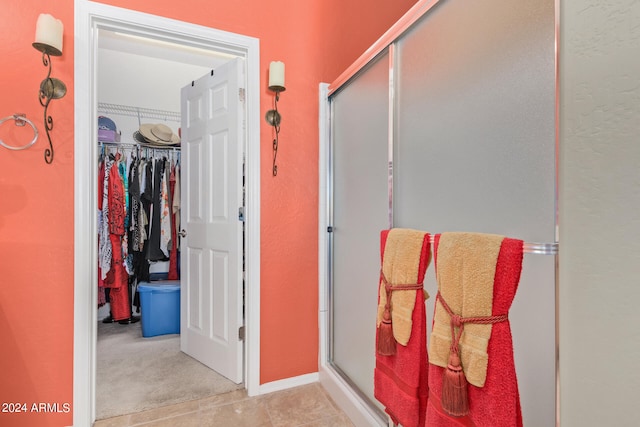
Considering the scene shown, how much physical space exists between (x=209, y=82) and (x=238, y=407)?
213cm

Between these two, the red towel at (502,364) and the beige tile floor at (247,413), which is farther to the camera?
the beige tile floor at (247,413)

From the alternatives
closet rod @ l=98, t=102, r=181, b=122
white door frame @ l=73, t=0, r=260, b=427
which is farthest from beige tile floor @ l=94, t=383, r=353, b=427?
closet rod @ l=98, t=102, r=181, b=122

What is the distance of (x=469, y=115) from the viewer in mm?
966

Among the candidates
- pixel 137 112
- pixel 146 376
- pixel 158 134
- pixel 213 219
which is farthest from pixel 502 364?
pixel 137 112

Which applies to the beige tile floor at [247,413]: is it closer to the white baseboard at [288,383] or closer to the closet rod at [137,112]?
the white baseboard at [288,383]

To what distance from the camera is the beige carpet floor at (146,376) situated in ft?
6.04

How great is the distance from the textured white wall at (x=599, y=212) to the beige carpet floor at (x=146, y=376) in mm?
1928

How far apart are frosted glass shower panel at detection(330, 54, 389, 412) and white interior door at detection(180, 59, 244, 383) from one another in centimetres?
62

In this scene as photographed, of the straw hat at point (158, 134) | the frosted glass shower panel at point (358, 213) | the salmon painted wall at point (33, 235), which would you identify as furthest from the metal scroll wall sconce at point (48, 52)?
the straw hat at point (158, 134)

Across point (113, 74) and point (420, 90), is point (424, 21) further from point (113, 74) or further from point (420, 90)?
Answer: point (113, 74)

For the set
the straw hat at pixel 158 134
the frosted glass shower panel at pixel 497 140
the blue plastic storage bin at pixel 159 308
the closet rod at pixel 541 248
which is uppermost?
the straw hat at pixel 158 134

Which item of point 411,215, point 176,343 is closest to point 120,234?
point 176,343

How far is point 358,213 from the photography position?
5.51 ft

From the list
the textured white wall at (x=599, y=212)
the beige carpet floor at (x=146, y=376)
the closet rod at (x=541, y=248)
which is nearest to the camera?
the textured white wall at (x=599, y=212)
